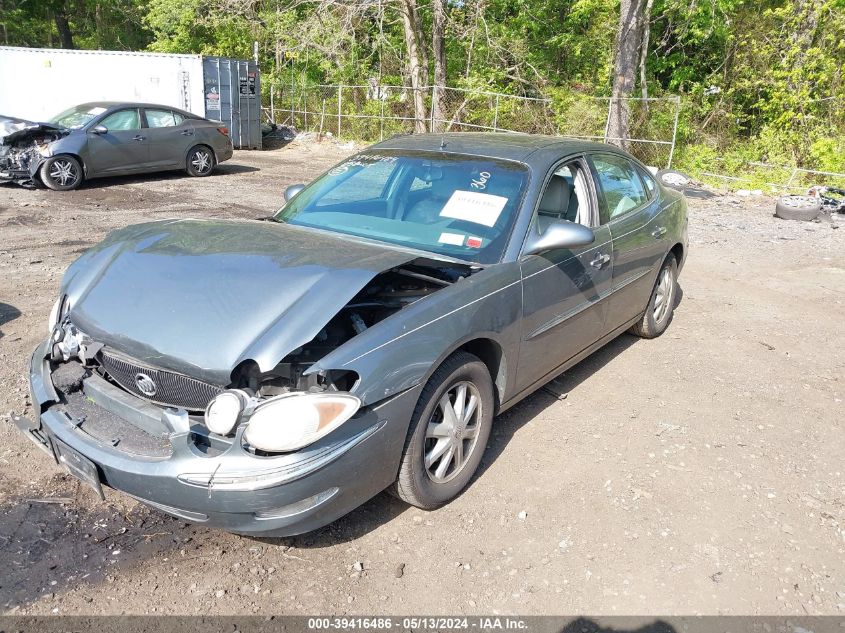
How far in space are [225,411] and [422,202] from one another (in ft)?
6.46

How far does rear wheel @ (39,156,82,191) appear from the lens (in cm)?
1140

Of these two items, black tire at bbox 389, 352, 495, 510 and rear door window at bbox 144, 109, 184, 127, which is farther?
rear door window at bbox 144, 109, 184, 127

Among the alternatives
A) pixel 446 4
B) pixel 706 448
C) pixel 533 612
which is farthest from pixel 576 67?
pixel 533 612

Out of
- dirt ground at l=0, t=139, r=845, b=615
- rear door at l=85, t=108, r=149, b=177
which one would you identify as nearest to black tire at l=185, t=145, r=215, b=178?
rear door at l=85, t=108, r=149, b=177

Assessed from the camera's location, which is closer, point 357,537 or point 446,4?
point 357,537

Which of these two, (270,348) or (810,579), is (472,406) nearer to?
(270,348)

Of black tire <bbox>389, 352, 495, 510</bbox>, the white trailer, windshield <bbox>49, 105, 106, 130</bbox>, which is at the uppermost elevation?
the white trailer

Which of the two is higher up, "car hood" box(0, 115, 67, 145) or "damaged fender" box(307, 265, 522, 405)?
"car hood" box(0, 115, 67, 145)

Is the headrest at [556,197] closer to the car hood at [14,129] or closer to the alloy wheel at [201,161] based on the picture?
the car hood at [14,129]

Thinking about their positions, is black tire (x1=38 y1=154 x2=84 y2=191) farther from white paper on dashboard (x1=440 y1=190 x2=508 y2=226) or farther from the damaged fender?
the damaged fender

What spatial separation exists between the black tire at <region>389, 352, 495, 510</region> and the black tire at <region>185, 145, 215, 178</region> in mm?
11990

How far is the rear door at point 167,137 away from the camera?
42.7 ft

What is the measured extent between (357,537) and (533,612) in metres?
0.86

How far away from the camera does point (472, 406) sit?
11.2ft
